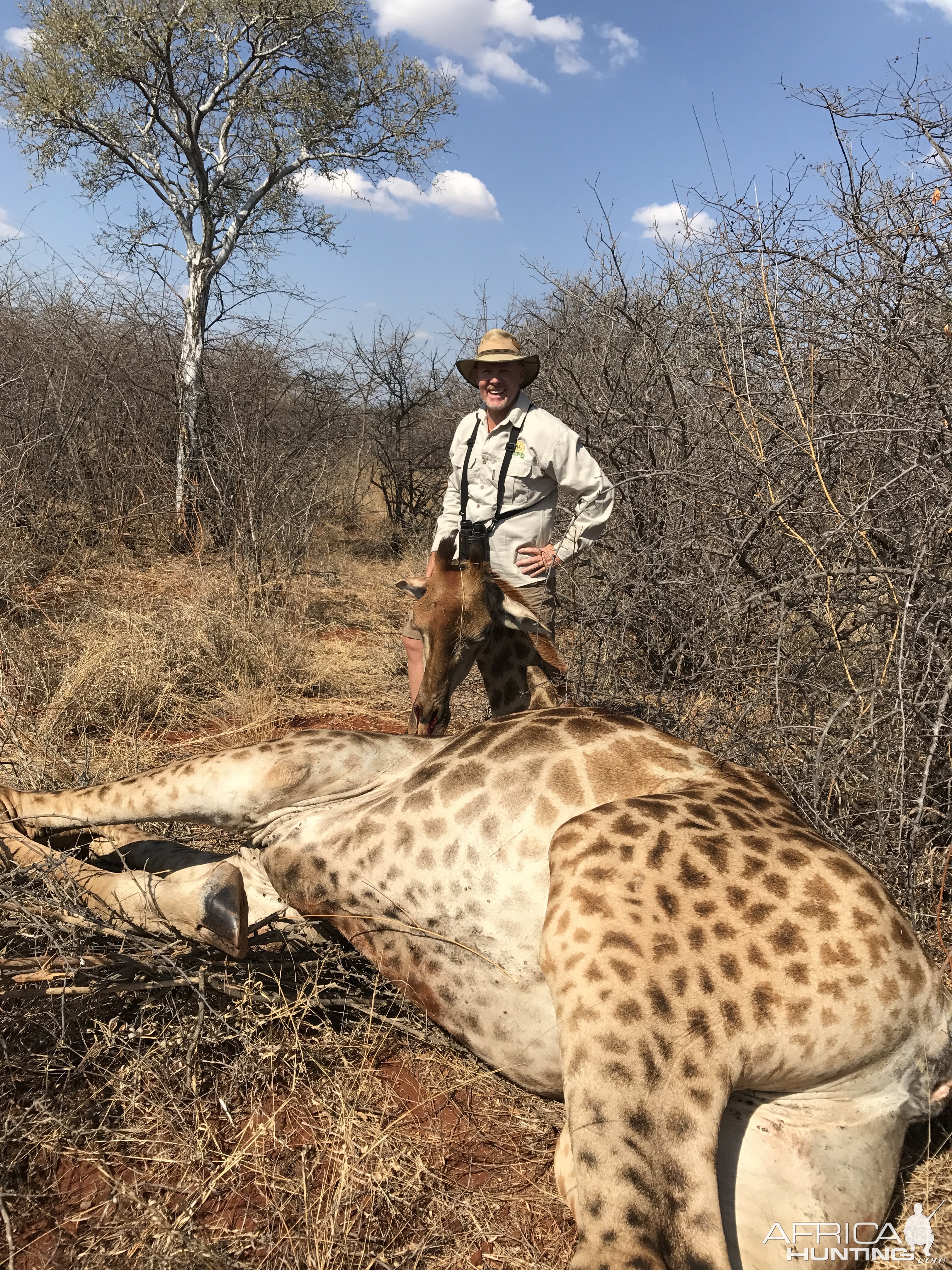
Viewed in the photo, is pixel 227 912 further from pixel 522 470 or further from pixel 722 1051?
pixel 522 470

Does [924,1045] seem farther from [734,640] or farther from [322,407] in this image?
[322,407]

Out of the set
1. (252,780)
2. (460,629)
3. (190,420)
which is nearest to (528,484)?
(460,629)

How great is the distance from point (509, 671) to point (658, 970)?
8.34 feet

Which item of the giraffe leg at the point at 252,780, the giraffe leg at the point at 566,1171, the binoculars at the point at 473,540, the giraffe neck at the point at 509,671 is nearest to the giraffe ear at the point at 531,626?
the giraffe neck at the point at 509,671

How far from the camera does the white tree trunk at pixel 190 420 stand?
389 inches

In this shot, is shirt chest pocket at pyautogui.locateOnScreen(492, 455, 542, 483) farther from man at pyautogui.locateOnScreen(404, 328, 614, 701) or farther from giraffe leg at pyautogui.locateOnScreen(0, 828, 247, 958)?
giraffe leg at pyautogui.locateOnScreen(0, 828, 247, 958)

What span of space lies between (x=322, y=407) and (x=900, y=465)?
30.2 ft

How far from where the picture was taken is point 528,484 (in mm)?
4965

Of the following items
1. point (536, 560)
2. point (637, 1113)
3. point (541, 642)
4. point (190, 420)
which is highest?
point (190, 420)

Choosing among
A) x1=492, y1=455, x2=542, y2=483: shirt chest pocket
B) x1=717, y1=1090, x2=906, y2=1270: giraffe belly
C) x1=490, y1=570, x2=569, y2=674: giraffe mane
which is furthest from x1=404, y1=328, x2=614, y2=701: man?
x1=717, y1=1090, x2=906, y2=1270: giraffe belly

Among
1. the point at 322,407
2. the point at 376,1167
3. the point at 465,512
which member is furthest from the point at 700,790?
the point at 322,407

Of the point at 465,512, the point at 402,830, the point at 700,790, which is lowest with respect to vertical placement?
the point at 402,830

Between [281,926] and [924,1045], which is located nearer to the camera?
[924,1045]

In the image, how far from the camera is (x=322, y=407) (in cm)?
1145
